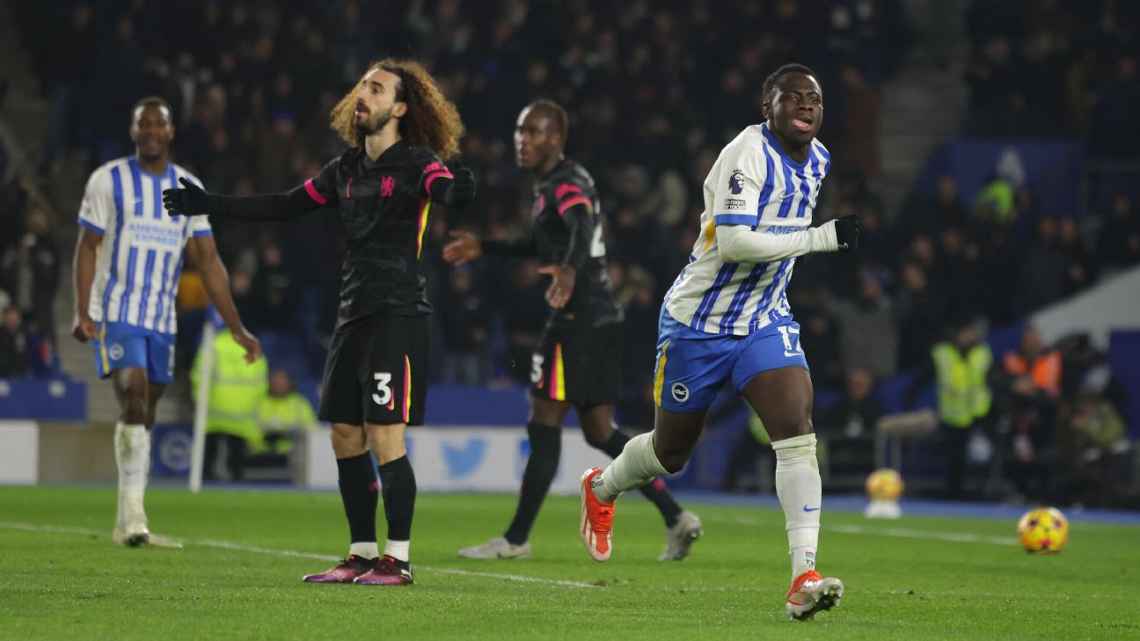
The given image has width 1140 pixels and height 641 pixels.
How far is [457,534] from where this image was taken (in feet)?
45.7

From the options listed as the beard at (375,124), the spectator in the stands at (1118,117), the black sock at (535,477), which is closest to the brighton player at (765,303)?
the beard at (375,124)

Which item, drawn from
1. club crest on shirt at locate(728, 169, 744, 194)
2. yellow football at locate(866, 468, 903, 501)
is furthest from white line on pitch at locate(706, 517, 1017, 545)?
club crest on shirt at locate(728, 169, 744, 194)

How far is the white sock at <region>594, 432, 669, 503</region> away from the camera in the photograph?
8.92 meters

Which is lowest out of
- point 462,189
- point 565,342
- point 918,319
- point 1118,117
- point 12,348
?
point 565,342

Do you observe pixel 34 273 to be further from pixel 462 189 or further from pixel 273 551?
pixel 462 189

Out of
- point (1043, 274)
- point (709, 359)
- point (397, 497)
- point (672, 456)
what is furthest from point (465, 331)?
point (709, 359)

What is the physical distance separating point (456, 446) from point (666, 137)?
212 inches


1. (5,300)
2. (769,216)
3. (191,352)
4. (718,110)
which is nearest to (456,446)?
(191,352)

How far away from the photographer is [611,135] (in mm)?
25188

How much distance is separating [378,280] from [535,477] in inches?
108

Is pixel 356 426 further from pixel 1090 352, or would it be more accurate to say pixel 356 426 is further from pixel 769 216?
pixel 1090 352

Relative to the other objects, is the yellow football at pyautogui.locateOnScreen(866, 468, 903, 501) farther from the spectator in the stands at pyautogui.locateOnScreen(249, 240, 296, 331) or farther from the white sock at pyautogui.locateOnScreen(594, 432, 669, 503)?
the white sock at pyautogui.locateOnScreen(594, 432, 669, 503)

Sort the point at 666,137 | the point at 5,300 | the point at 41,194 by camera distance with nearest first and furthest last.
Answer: the point at 5,300
the point at 41,194
the point at 666,137

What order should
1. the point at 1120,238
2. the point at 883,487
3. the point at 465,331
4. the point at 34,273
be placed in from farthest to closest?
1. the point at 1120,238
2. the point at 465,331
3. the point at 34,273
4. the point at 883,487
